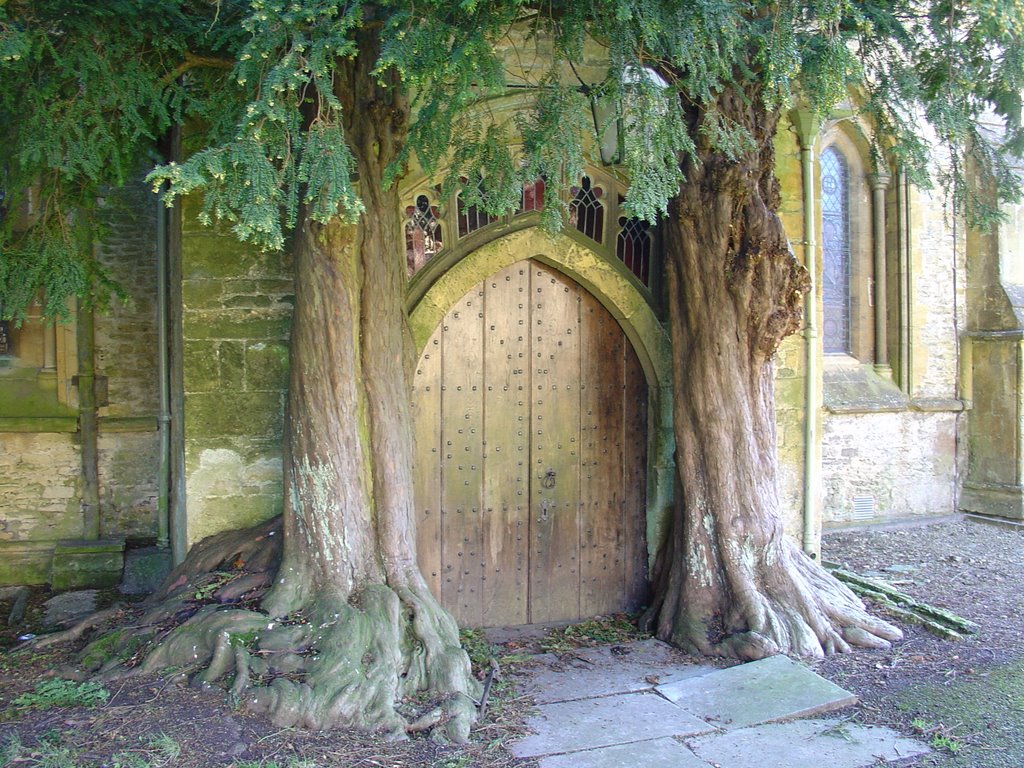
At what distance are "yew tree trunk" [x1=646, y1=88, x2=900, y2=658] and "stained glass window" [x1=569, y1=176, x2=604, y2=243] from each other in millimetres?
556

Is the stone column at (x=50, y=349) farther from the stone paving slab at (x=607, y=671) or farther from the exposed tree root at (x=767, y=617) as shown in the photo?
the exposed tree root at (x=767, y=617)

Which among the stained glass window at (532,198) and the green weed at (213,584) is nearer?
the green weed at (213,584)

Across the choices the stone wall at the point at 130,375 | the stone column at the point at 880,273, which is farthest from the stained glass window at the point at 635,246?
the stone column at the point at 880,273

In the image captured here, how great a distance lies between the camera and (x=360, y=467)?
→ 15.5 ft

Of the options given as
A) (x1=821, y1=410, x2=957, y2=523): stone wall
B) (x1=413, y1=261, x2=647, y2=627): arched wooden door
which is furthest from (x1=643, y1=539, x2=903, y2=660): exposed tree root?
(x1=821, y1=410, x2=957, y2=523): stone wall

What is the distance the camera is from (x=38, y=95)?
435 centimetres

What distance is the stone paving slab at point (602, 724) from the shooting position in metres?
4.10

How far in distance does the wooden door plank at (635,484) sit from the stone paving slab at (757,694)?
1338 mm

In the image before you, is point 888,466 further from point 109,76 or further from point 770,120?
point 109,76

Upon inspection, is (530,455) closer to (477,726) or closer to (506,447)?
(506,447)

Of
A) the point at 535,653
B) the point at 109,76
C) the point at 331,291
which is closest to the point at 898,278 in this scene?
the point at 535,653

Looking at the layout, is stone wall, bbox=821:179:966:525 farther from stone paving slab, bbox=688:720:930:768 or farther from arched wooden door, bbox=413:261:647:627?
stone paving slab, bbox=688:720:930:768

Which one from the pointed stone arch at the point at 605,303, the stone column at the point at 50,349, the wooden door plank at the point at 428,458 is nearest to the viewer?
the pointed stone arch at the point at 605,303

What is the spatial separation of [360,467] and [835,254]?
7359mm
